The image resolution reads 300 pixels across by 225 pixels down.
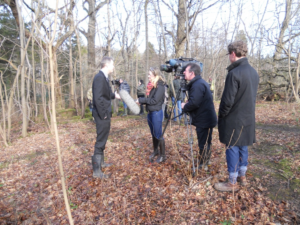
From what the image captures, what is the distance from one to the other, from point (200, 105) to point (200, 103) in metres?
0.07

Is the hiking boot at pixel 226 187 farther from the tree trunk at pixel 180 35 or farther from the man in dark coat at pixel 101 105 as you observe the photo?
the tree trunk at pixel 180 35

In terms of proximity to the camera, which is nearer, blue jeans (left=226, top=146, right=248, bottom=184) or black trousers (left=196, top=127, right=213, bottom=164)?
blue jeans (left=226, top=146, right=248, bottom=184)

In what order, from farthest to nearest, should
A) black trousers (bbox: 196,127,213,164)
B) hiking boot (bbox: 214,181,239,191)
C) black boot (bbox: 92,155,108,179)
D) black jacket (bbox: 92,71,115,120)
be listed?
black boot (bbox: 92,155,108,179)
black jacket (bbox: 92,71,115,120)
black trousers (bbox: 196,127,213,164)
hiking boot (bbox: 214,181,239,191)

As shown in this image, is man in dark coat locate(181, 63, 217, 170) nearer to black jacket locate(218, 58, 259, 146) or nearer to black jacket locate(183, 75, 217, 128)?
black jacket locate(183, 75, 217, 128)

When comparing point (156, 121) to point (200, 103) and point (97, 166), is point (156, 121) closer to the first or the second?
point (200, 103)

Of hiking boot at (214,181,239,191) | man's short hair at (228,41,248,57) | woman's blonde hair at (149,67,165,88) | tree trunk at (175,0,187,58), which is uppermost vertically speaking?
tree trunk at (175,0,187,58)

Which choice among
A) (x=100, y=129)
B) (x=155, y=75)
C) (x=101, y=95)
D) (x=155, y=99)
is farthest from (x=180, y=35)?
(x=100, y=129)

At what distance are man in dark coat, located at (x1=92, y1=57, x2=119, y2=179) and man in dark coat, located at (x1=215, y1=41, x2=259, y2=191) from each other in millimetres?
1923

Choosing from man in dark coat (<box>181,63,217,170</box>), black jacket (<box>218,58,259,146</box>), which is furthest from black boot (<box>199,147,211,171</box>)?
black jacket (<box>218,58,259,146</box>)

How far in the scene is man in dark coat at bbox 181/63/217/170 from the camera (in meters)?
2.85

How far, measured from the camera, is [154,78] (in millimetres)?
3457

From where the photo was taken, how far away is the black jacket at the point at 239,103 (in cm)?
229

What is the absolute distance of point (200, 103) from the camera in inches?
114

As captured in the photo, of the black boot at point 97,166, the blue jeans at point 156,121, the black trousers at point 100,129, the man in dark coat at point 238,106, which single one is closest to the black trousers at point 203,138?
the man in dark coat at point 238,106
